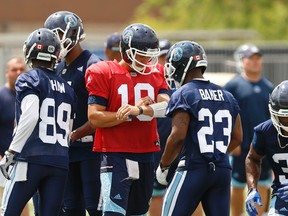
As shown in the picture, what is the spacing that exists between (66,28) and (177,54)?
1.17 metres

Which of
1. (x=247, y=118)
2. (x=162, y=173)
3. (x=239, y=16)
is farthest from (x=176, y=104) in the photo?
(x=239, y=16)

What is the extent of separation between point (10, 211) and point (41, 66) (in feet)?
4.00

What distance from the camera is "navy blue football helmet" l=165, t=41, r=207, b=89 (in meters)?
7.43

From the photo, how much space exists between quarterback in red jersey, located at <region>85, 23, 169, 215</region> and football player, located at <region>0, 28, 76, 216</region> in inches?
11.7

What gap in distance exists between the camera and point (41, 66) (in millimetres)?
7613

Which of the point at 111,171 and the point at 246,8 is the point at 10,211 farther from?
the point at 246,8

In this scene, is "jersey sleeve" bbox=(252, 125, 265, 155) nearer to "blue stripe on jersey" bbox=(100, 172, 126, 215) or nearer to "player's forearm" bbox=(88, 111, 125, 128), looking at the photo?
"player's forearm" bbox=(88, 111, 125, 128)

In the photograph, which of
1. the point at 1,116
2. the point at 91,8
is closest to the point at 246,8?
the point at 91,8

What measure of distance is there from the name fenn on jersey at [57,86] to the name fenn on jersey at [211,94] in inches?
45.7

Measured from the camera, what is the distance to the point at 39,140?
7344 mm

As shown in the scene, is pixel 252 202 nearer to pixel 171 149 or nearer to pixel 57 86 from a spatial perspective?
pixel 171 149

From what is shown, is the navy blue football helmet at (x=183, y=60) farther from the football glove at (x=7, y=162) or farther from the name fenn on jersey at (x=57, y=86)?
the football glove at (x=7, y=162)

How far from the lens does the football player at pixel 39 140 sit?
287 inches

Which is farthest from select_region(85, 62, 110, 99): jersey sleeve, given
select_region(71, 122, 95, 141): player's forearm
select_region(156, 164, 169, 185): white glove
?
select_region(156, 164, 169, 185): white glove
